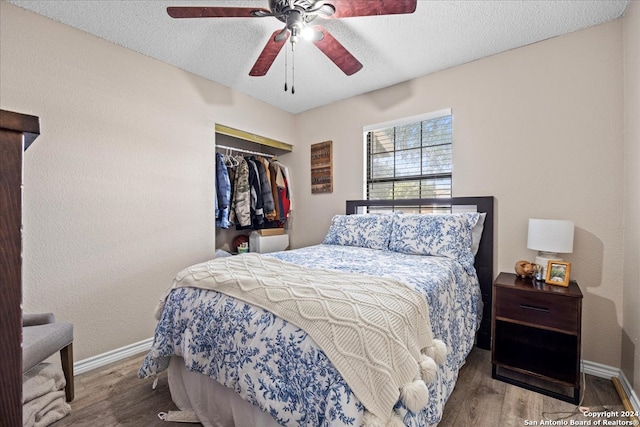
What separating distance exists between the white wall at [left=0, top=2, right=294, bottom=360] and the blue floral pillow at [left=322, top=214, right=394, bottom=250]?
132cm

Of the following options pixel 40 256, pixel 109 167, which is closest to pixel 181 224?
pixel 109 167

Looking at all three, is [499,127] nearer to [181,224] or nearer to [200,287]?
[200,287]

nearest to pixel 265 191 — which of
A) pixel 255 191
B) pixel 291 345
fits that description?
pixel 255 191

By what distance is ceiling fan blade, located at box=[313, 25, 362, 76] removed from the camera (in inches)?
69.0

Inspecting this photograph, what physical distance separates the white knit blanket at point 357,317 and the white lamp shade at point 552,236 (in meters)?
1.23

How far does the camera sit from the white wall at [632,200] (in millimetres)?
1688

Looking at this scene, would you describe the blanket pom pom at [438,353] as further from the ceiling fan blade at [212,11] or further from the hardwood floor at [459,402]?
the ceiling fan blade at [212,11]

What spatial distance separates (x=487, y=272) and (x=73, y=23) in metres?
3.68

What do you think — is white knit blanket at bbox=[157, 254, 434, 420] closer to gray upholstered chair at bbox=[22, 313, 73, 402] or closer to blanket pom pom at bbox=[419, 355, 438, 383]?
blanket pom pom at bbox=[419, 355, 438, 383]

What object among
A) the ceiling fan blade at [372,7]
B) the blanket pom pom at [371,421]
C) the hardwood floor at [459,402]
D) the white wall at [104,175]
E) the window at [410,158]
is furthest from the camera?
the window at [410,158]

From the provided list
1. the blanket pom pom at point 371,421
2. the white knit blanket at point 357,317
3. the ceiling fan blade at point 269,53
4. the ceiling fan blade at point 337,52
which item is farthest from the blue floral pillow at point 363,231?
the blanket pom pom at point 371,421

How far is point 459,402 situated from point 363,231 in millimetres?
1462

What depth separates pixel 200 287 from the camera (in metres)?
1.57

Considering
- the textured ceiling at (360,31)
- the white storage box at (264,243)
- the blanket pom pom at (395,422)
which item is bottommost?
the blanket pom pom at (395,422)
